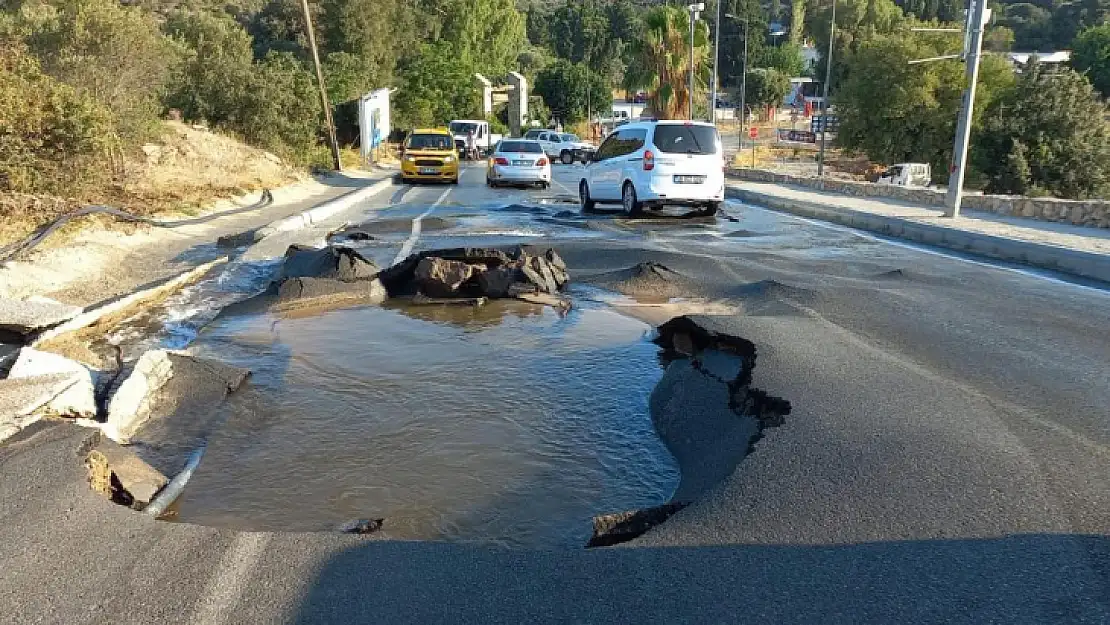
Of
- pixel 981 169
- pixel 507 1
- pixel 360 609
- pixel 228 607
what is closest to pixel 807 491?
pixel 360 609

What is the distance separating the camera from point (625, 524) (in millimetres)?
3557

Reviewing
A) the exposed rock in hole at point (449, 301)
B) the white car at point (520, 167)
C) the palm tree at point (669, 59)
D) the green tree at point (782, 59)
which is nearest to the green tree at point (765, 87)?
the green tree at point (782, 59)

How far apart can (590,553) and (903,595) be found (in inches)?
45.2

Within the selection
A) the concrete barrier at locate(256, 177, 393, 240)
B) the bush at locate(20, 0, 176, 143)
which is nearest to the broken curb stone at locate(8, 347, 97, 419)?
the concrete barrier at locate(256, 177, 393, 240)

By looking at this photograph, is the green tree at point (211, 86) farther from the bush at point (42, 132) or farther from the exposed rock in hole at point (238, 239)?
the exposed rock in hole at point (238, 239)

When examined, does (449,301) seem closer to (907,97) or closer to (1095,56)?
(907,97)

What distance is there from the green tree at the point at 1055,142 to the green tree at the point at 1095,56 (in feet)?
169

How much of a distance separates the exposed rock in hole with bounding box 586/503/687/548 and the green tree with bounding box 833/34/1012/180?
4093 centimetres

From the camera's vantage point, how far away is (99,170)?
14.1 m

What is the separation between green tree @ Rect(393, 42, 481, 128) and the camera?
54812 mm

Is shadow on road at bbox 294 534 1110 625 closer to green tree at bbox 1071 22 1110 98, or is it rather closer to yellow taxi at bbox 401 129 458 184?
yellow taxi at bbox 401 129 458 184

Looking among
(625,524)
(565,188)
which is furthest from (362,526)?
(565,188)

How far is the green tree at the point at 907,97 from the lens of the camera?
40281 mm

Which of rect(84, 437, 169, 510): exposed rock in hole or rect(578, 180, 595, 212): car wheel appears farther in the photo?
rect(578, 180, 595, 212): car wheel
